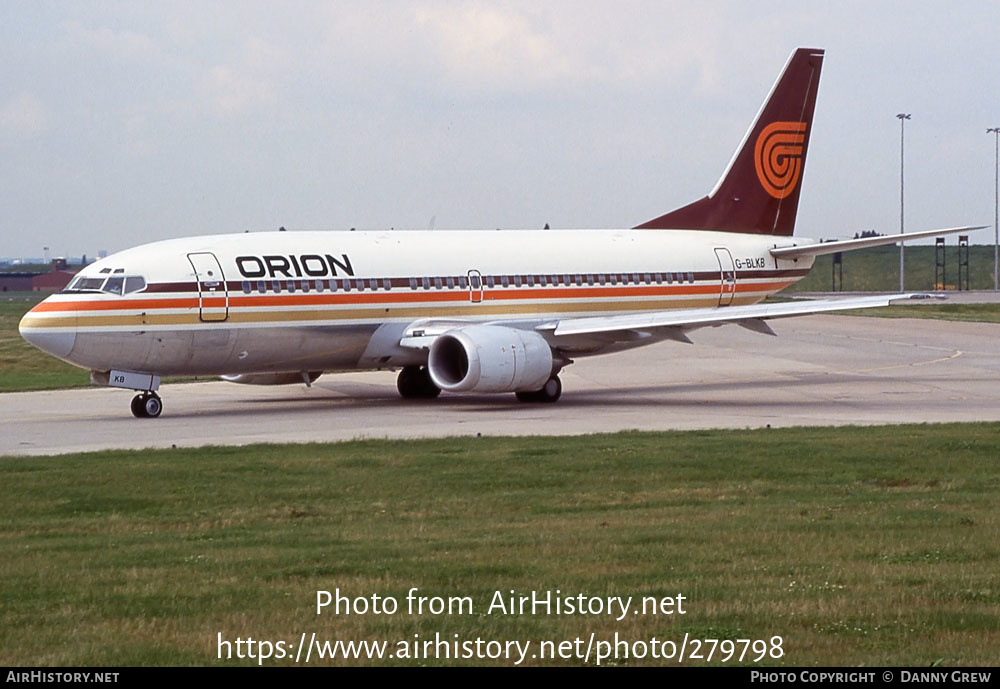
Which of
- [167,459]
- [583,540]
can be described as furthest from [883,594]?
[167,459]

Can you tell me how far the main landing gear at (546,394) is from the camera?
31453 mm

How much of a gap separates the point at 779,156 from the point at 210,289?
1617cm

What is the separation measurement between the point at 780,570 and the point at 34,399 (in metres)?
24.6

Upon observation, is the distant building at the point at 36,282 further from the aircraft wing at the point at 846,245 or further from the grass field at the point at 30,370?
the aircraft wing at the point at 846,245

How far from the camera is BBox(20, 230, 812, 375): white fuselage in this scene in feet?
92.7

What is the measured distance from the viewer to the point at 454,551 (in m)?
13.3

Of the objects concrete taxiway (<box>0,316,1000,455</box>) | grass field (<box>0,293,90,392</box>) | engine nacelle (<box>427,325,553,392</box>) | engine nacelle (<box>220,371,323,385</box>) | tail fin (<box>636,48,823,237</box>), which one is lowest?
concrete taxiway (<box>0,316,1000,455</box>)

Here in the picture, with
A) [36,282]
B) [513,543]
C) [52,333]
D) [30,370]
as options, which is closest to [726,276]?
[52,333]

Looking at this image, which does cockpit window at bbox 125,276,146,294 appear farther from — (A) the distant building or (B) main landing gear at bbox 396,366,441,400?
(A) the distant building

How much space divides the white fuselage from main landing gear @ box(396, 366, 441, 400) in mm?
1230

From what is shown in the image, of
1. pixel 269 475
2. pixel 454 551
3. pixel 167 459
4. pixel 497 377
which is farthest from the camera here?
pixel 497 377

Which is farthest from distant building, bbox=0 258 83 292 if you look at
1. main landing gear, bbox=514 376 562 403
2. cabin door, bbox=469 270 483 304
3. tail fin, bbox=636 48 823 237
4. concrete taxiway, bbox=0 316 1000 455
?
main landing gear, bbox=514 376 562 403

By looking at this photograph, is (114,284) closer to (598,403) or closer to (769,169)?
(598,403)
